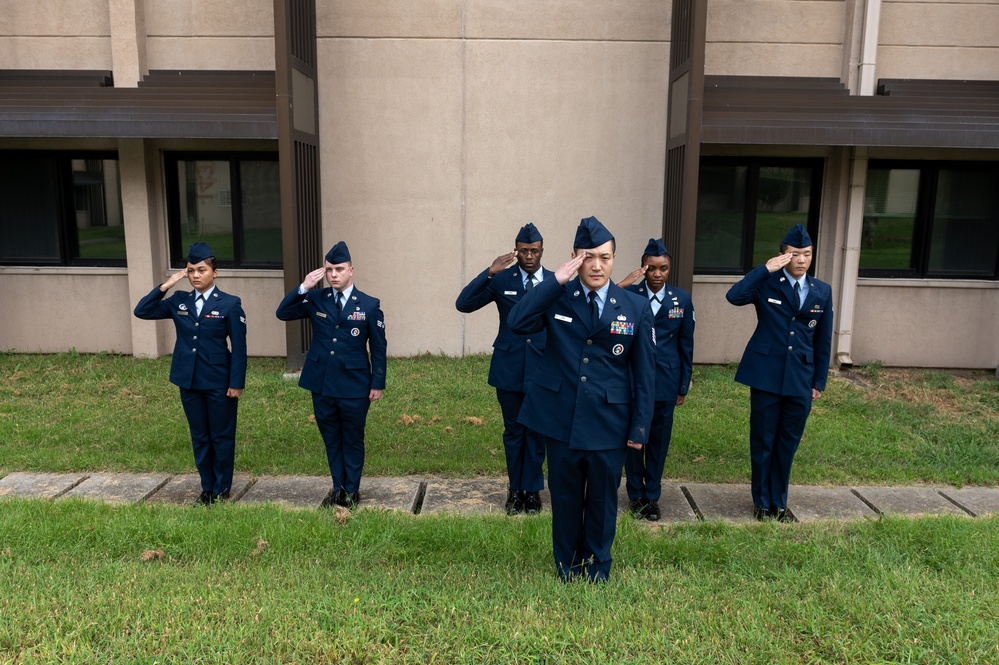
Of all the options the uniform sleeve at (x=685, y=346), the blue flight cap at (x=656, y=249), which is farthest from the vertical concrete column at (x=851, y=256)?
the blue flight cap at (x=656, y=249)

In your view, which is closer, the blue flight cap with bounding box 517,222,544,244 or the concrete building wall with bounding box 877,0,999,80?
the blue flight cap with bounding box 517,222,544,244

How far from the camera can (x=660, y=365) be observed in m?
5.50

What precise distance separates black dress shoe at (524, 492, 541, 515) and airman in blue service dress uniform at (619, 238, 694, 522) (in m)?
0.68

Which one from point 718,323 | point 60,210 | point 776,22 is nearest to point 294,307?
point 718,323

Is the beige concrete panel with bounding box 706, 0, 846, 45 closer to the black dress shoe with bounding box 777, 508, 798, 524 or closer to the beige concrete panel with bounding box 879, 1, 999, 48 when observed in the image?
the beige concrete panel with bounding box 879, 1, 999, 48

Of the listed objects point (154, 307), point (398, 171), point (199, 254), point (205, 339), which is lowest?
point (205, 339)

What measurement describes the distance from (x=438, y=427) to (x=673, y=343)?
2732mm

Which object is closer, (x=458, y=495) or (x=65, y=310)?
(x=458, y=495)

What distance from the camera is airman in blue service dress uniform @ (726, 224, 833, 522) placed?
539 cm

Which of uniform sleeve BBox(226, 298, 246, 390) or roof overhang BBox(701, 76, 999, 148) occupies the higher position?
roof overhang BBox(701, 76, 999, 148)

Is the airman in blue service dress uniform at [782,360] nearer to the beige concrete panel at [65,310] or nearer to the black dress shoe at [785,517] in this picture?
the black dress shoe at [785,517]

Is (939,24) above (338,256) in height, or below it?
above

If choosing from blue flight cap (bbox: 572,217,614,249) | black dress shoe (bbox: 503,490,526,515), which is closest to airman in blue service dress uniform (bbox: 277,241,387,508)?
black dress shoe (bbox: 503,490,526,515)

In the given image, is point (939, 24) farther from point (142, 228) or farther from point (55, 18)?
point (55, 18)
